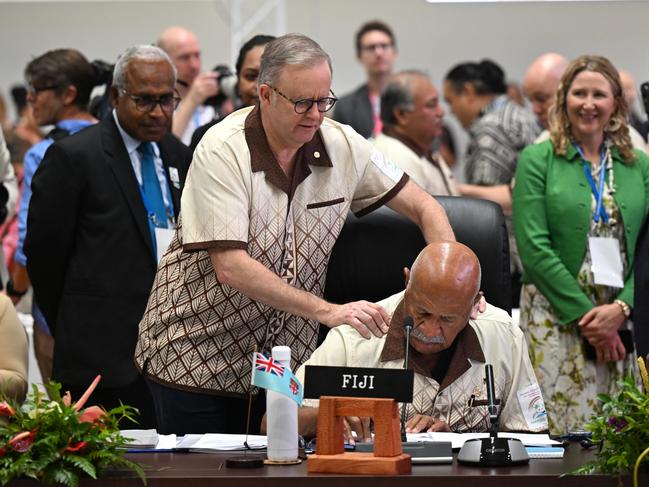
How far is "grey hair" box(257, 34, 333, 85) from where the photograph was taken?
3436 millimetres

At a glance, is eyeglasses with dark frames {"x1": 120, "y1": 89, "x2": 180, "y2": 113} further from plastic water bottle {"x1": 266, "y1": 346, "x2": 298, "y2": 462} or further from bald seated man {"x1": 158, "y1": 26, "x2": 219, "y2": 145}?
A: plastic water bottle {"x1": 266, "y1": 346, "x2": 298, "y2": 462}

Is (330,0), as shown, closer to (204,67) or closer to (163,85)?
(204,67)

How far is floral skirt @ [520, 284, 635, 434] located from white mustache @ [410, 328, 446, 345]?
58.4 inches

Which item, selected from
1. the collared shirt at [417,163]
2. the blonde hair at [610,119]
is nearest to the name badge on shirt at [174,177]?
the collared shirt at [417,163]


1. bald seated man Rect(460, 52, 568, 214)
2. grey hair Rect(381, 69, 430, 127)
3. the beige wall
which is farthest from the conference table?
the beige wall

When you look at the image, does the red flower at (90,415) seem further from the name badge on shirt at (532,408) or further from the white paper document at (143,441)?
the name badge on shirt at (532,408)

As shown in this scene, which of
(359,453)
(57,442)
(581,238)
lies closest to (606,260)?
(581,238)

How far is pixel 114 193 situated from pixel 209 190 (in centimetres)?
92

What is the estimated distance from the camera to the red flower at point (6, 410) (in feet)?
9.00

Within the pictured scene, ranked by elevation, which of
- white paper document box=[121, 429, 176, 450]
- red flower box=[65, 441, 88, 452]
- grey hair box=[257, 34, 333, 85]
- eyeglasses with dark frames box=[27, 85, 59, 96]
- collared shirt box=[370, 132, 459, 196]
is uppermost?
eyeglasses with dark frames box=[27, 85, 59, 96]

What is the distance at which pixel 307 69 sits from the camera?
343 centimetres

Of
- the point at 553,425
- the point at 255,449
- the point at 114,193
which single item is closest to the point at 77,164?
the point at 114,193

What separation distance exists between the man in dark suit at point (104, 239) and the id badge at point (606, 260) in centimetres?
153

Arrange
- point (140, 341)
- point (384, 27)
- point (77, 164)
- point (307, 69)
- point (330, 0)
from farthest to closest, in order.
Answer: point (330, 0)
point (384, 27)
point (77, 164)
point (140, 341)
point (307, 69)
